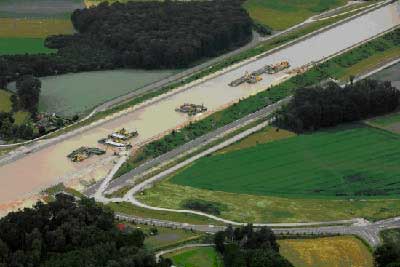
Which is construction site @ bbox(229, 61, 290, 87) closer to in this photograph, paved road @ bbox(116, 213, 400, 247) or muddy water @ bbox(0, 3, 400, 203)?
muddy water @ bbox(0, 3, 400, 203)

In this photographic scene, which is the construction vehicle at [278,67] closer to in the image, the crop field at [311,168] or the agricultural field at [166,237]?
the crop field at [311,168]

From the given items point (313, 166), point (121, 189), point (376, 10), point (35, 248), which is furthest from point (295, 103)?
point (376, 10)

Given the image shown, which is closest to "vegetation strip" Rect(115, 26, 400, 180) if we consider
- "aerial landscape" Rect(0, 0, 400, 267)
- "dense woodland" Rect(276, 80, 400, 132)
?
"aerial landscape" Rect(0, 0, 400, 267)

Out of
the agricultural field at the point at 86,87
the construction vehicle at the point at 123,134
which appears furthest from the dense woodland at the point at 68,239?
the agricultural field at the point at 86,87

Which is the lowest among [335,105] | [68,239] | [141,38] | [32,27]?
[68,239]

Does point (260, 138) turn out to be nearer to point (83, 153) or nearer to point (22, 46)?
point (83, 153)

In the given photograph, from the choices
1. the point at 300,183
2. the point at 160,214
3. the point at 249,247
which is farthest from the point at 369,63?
the point at 249,247
